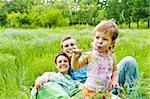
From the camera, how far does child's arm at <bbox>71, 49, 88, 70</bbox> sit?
1.80 m

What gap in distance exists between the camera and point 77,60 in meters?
1.84

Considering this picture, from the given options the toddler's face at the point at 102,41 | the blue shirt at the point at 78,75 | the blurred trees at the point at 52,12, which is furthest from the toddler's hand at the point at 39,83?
the blurred trees at the point at 52,12

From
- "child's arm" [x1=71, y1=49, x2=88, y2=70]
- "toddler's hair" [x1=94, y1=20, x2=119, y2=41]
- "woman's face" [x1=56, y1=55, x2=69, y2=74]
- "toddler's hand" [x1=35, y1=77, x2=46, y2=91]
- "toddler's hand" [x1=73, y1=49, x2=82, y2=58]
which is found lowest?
"toddler's hand" [x1=35, y1=77, x2=46, y2=91]

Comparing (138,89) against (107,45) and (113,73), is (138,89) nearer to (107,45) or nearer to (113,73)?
(113,73)

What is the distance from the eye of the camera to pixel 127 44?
5.85 m

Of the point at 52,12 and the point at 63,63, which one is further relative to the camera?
the point at 52,12

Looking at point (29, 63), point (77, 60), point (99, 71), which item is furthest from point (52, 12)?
point (77, 60)

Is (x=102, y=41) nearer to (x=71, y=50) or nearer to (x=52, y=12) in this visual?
(x=71, y=50)

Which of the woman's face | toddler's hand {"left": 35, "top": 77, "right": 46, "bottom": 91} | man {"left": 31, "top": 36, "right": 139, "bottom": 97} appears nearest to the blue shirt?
man {"left": 31, "top": 36, "right": 139, "bottom": 97}

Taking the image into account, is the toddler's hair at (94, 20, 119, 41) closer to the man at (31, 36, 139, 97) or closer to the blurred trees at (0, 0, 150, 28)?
the man at (31, 36, 139, 97)

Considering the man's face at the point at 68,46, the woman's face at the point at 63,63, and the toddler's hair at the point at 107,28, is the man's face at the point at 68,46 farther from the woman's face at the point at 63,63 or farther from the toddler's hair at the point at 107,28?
the toddler's hair at the point at 107,28

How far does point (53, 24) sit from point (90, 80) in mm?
15484

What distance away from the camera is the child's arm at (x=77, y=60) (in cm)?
180

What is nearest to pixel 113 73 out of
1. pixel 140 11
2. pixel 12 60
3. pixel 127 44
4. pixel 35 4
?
pixel 12 60
